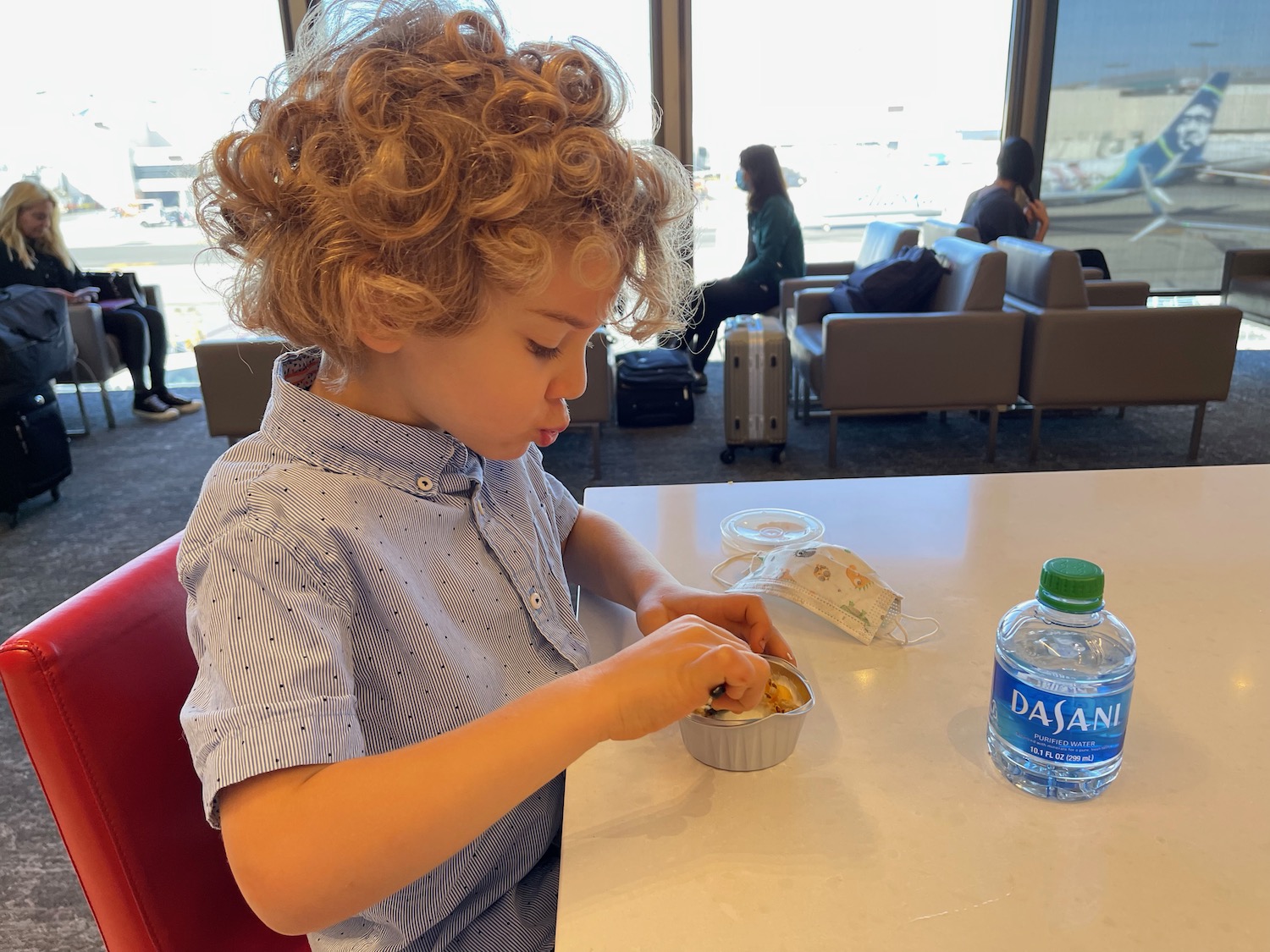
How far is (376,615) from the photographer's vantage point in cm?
73

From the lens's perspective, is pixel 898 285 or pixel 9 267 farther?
pixel 9 267

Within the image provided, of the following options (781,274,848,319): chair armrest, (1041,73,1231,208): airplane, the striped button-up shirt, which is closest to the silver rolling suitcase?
(781,274,848,319): chair armrest

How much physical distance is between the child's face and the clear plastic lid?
37 centimetres

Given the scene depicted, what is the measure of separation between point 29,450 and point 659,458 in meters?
2.45

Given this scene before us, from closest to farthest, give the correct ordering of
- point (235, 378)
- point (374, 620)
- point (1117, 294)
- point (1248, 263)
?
point (374, 620) < point (235, 378) < point (1117, 294) < point (1248, 263)

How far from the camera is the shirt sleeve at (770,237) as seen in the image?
4.77 metres

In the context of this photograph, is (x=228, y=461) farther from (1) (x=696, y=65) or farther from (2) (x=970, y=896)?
(1) (x=696, y=65)

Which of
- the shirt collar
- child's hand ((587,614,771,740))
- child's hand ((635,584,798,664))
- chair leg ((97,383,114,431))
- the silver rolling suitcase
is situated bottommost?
chair leg ((97,383,114,431))

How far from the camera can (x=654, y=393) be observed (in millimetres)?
4367

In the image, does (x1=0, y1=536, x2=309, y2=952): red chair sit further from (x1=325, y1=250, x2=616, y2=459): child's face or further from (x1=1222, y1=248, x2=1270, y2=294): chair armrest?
(x1=1222, y1=248, x2=1270, y2=294): chair armrest

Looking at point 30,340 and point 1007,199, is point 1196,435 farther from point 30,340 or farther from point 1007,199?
point 30,340

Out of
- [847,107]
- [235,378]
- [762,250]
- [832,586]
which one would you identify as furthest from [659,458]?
[847,107]

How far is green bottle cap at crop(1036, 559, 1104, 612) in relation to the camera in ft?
2.17

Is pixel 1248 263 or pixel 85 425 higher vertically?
pixel 1248 263
